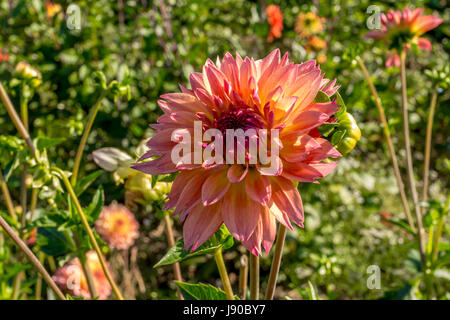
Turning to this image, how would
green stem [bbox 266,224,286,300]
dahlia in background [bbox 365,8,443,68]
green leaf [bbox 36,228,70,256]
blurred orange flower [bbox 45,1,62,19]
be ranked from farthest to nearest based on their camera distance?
blurred orange flower [bbox 45,1,62,19], dahlia in background [bbox 365,8,443,68], green leaf [bbox 36,228,70,256], green stem [bbox 266,224,286,300]

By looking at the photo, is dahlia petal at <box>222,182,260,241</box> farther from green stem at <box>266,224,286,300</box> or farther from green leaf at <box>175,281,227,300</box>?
green leaf at <box>175,281,227,300</box>

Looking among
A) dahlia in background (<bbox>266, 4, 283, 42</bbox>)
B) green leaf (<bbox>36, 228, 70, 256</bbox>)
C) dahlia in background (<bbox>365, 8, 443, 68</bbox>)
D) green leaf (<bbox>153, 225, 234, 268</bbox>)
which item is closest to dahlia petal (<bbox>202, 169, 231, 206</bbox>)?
green leaf (<bbox>153, 225, 234, 268</bbox>)

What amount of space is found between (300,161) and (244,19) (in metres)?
2.49

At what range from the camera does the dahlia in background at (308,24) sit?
2.59 metres

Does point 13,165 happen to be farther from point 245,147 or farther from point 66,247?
point 245,147

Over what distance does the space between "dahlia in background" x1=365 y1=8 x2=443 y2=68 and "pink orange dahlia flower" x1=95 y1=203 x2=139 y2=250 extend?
4.31ft

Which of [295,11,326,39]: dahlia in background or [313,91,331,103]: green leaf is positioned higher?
[295,11,326,39]: dahlia in background

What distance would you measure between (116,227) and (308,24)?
5.72ft

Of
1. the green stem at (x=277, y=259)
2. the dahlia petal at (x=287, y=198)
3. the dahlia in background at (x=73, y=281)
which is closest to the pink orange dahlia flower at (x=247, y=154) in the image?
the dahlia petal at (x=287, y=198)

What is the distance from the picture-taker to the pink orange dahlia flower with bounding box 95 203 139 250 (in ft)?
5.92

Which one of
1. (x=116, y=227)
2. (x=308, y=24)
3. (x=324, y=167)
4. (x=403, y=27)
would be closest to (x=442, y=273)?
(x=403, y=27)

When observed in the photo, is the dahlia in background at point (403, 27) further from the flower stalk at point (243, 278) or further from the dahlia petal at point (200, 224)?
the dahlia petal at point (200, 224)

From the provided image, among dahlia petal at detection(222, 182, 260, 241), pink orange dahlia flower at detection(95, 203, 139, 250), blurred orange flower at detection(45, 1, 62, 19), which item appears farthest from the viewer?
blurred orange flower at detection(45, 1, 62, 19)
